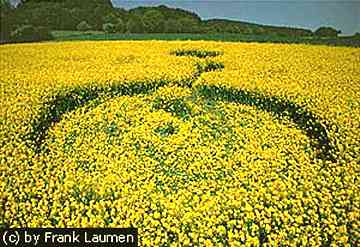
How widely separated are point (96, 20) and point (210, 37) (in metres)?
6.56

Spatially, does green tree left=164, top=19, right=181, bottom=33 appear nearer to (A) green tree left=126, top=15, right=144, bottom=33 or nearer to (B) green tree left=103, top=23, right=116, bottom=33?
(A) green tree left=126, top=15, right=144, bottom=33

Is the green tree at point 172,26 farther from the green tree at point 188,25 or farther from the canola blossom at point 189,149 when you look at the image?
the canola blossom at point 189,149

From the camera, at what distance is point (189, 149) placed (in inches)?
306

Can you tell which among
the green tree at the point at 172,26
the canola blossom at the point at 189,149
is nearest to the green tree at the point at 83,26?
the green tree at the point at 172,26

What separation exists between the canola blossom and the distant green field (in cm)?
389

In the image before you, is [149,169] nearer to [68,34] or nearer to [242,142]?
[242,142]

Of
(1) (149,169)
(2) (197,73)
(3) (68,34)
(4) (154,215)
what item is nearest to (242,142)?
(1) (149,169)

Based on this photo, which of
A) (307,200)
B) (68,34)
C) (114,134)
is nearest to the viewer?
(307,200)

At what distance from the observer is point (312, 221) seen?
5.56 m

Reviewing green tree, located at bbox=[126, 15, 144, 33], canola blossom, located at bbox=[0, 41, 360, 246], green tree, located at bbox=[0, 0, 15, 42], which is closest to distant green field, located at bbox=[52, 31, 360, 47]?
green tree, located at bbox=[126, 15, 144, 33]

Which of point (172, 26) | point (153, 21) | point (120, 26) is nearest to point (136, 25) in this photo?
point (153, 21)

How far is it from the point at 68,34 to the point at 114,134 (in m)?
16.6

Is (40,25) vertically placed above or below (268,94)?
above

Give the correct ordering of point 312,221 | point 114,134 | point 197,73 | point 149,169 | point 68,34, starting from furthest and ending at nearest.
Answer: point 68,34 < point 197,73 < point 114,134 < point 149,169 < point 312,221
